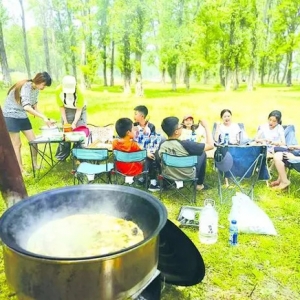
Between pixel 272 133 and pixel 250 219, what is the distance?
2.01m

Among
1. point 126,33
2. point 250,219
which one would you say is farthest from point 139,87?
point 250,219

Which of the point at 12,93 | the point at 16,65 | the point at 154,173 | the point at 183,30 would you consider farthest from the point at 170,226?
the point at 183,30

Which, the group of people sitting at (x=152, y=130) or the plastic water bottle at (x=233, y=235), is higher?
the group of people sitting at (x=152, y=130)

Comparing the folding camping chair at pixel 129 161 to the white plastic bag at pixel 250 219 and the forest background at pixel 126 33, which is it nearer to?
the white plastic bag at pixel 250 219

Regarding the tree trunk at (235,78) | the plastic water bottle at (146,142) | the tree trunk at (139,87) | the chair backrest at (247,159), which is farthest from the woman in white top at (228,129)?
the tree trunk at (235,78)

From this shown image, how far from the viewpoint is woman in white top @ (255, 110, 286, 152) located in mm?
4940

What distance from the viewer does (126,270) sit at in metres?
1.72

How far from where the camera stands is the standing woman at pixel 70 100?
5328 mm

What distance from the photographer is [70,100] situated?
547cm

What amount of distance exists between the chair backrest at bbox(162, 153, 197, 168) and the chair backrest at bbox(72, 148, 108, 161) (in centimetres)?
81

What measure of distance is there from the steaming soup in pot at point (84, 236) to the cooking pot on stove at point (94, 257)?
0.10 m

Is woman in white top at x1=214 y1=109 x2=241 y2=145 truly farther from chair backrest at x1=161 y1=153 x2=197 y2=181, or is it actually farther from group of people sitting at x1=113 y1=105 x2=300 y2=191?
chair backrest at x1=161 y1=153 x2=197 y2=181

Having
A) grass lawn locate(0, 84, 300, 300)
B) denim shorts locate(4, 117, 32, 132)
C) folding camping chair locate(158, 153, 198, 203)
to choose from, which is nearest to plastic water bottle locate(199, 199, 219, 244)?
grass lawn locate(0, 84, 300, 300)

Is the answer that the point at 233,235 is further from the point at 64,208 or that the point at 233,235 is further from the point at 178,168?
the point at 64,208
